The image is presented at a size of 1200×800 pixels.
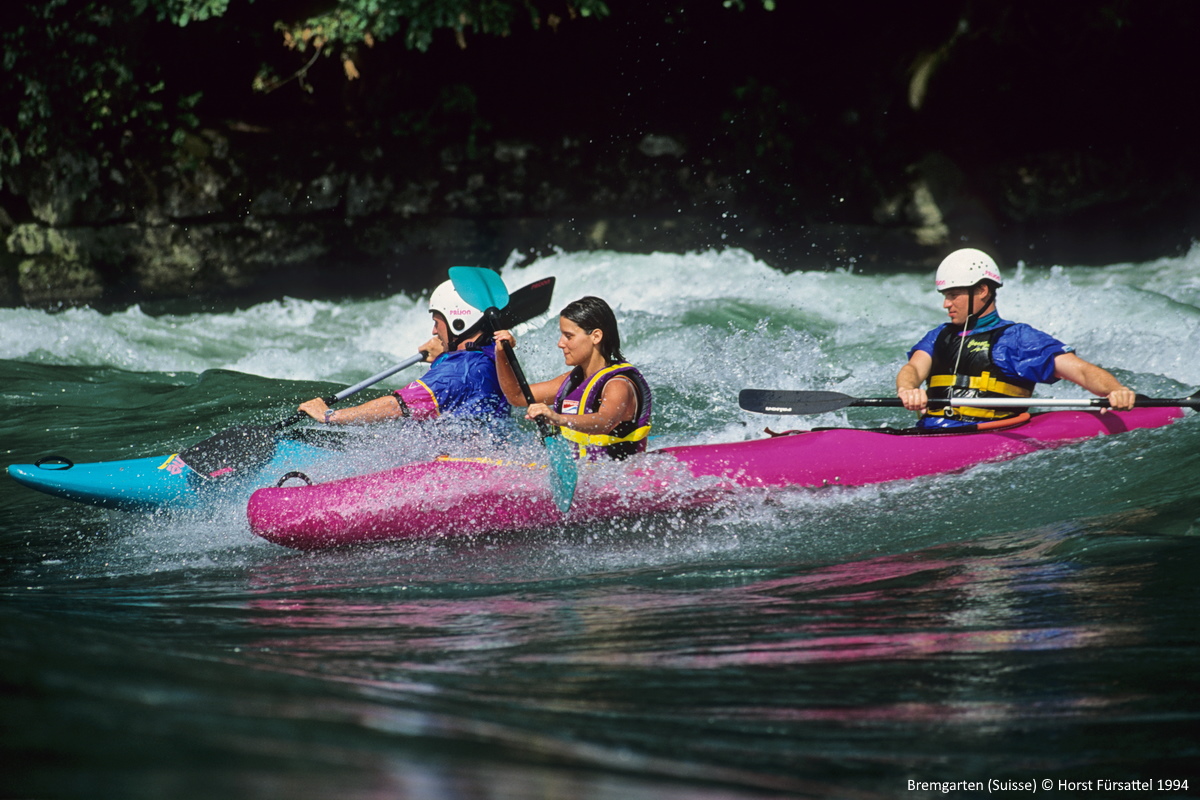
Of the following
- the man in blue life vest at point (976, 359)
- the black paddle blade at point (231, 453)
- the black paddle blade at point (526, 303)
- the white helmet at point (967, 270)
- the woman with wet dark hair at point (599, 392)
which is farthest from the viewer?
the black paddle blade at point (526, 303)

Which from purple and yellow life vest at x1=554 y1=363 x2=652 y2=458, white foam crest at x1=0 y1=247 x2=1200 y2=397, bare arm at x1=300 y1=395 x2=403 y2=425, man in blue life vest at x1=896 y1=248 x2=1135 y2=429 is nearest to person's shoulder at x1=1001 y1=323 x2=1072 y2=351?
man in blue life vest at x1=896 y1=248 x2=1135 y2=429

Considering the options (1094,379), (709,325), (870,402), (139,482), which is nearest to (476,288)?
(139,482)

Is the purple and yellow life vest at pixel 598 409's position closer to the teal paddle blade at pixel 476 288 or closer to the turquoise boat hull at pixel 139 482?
the teal paddle blade at pixel 476 288

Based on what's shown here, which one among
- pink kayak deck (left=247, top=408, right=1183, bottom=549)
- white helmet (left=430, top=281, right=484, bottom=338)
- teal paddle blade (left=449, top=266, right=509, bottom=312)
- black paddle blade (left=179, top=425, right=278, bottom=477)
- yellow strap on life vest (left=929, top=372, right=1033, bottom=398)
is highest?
teal paddle blade (left=449, top=266, right=509, bottom=312)

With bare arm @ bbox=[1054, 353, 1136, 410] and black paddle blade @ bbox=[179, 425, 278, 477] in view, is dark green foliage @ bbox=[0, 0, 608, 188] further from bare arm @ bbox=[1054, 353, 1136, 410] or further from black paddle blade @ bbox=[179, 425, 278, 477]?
bare arm @ bbox=[1054, 353, 1136, 410]

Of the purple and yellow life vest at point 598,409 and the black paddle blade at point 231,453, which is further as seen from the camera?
the black paddle blade at point 231,453

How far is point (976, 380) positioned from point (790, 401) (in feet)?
2.78

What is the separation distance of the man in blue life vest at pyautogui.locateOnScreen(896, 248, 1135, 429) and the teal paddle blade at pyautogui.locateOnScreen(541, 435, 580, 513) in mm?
1635

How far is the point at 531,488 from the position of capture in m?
4.17

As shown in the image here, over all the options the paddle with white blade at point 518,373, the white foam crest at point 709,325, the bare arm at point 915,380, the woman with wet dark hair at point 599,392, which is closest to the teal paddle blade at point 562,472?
the paddle with white blade at point 518,373

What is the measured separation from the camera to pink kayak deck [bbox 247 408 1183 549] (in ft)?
13.5

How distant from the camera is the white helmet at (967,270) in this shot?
4.89 meters

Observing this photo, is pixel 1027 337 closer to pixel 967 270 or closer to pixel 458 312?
pixel 967 270

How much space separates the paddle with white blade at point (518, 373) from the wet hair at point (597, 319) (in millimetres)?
376
